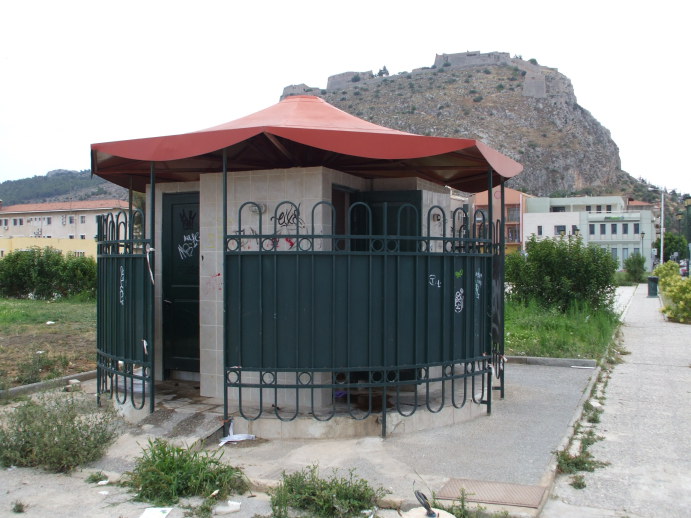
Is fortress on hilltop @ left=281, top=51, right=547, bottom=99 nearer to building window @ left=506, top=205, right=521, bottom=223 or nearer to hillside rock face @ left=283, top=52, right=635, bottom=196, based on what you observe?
hillside rock face @ left=283, top=52, right=635, bottom=196

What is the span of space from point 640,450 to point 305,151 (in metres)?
4.94

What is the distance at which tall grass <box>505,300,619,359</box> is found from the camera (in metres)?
11.9

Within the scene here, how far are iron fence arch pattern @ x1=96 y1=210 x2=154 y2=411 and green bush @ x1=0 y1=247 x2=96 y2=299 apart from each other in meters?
19.6

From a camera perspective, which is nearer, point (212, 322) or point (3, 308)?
point (212, 322)

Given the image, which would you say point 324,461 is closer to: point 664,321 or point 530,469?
point 530,469

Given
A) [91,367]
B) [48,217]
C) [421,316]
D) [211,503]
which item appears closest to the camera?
[211,503]

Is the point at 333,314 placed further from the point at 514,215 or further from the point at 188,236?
the point at 514,215

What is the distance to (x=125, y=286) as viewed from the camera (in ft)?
22.2

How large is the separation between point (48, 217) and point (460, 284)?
86.0 m

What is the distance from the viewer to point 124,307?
22.2 ft

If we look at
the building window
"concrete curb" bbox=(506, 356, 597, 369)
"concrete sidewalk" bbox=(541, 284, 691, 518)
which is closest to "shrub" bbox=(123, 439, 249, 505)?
"concrete sidewalk" bbox=(541, 284, 691, 518)

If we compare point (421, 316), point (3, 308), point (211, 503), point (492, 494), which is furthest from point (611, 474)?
point (3, 308)

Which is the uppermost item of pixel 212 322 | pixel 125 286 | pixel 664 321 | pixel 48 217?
pixel 48 217

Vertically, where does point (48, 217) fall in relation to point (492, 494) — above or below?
above
